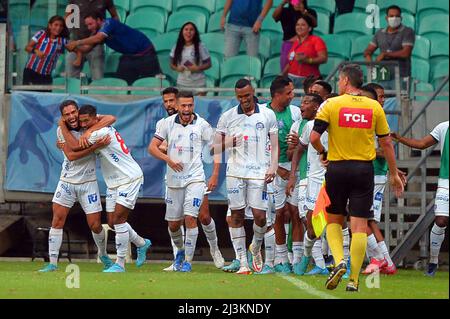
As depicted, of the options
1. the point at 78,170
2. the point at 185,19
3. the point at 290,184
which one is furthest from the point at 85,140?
the point at 185,19

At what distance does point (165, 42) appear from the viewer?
20.8 meters

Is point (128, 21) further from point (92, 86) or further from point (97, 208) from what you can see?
point (97, 208)

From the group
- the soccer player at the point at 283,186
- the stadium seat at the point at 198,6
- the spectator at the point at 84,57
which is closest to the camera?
the soccer player at the point at 283,186

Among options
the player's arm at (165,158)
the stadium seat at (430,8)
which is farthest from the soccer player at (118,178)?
the stadium seat at (430,8)

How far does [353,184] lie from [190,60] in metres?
8.33

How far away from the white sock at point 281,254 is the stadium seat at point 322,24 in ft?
16.9

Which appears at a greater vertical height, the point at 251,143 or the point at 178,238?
the point at 251,143

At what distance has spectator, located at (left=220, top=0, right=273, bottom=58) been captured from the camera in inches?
813

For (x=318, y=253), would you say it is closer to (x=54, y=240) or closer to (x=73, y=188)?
(x=73, y=188)

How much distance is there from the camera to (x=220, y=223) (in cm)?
2184

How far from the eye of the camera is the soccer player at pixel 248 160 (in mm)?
15977

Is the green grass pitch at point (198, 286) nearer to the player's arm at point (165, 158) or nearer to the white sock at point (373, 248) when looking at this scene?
the white sock at point (373, 248)

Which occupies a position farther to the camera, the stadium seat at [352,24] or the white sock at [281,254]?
the stadium seat at [352,24]
